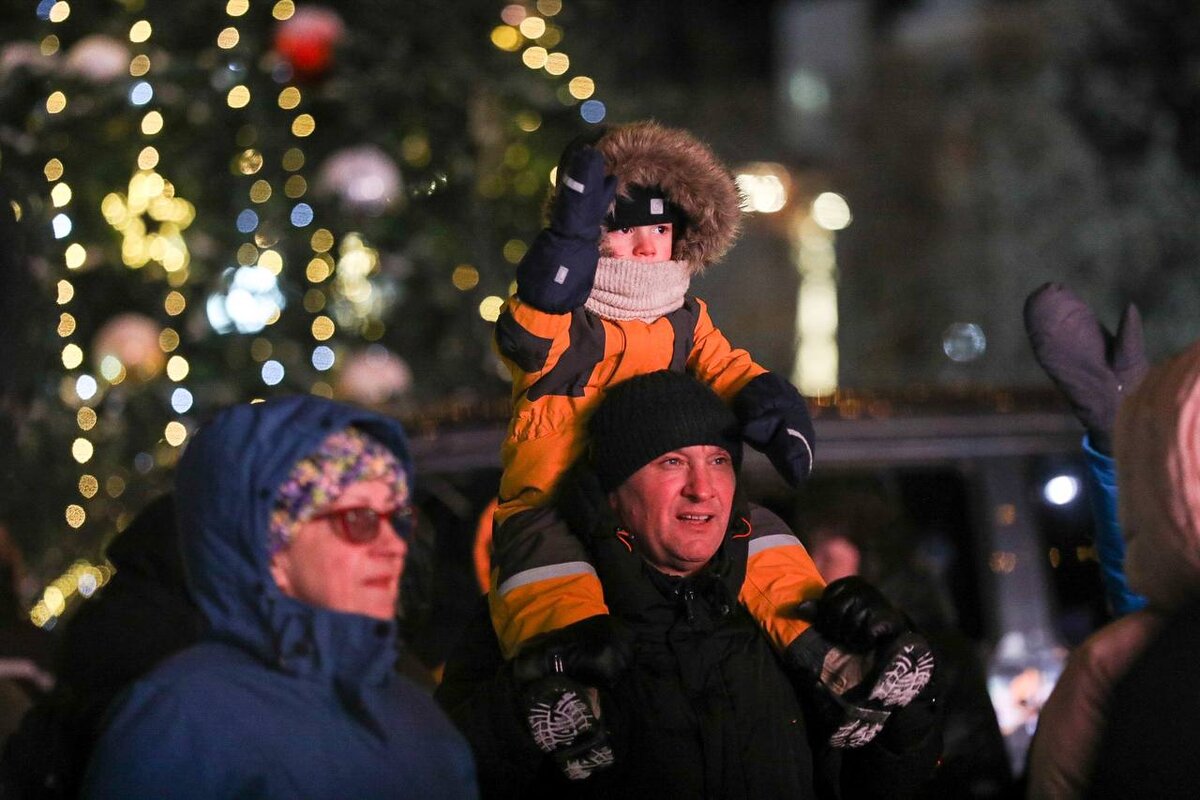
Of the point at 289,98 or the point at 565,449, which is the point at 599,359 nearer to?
the point at 565,449

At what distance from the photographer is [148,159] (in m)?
9.29

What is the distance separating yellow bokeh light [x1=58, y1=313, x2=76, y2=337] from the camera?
8867 mm

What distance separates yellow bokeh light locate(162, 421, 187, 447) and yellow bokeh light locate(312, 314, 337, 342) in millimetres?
887

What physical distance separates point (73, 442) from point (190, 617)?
5.38 meters

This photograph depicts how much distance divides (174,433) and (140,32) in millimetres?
2136

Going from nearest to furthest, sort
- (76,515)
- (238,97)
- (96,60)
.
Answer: (96,60), (76,515), (238,97)

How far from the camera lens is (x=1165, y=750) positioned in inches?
116

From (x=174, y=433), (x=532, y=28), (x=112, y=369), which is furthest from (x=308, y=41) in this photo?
(x=174, y=433)

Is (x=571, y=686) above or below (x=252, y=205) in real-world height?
below

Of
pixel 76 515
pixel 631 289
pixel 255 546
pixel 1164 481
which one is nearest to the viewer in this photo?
pixel 255 546

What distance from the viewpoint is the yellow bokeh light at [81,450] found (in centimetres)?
888

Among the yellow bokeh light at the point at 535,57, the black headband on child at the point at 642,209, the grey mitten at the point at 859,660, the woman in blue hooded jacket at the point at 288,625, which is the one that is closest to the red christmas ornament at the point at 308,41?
the yellow bokeh light at the point at 535,57

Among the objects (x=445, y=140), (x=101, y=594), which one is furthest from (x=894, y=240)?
(x=101, y=594)

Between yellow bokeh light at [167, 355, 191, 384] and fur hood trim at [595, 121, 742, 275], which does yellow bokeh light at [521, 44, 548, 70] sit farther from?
fur hood trim at [595, 121, 742, 275]
